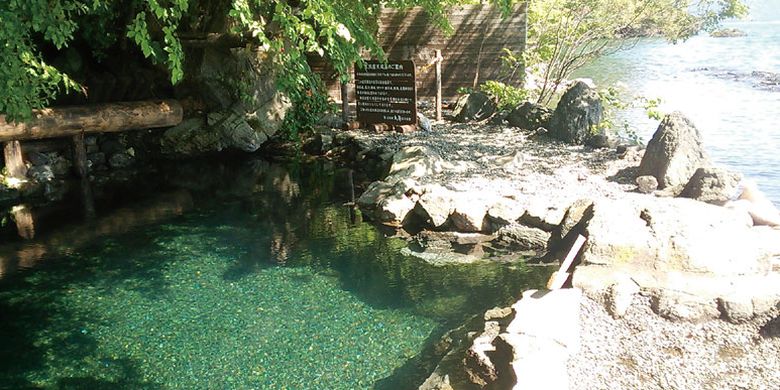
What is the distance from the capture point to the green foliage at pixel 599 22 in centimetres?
1317

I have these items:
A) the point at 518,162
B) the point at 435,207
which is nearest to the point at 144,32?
the point at 435,207

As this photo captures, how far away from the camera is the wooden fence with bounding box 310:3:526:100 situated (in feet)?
49.4

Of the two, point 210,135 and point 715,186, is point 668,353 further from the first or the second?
point 210,135

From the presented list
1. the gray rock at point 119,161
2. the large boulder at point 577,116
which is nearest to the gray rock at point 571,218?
the large boulder at point 577,116

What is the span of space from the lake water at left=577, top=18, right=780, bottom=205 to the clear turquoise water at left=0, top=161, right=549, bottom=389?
6.02m

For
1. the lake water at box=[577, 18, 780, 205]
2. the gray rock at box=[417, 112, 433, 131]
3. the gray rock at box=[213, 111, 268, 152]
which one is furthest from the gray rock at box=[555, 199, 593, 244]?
the gray rock at box=[213, 111, 268, 152]

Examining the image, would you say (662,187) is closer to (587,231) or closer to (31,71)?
(587,231)

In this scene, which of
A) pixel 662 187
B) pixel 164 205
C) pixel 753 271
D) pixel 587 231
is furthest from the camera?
pixel 164 205

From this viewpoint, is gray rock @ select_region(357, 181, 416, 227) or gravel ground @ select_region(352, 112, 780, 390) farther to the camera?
gray rock @ select_region(357, 181, 416, 227)

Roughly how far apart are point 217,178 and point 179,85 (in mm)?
2585

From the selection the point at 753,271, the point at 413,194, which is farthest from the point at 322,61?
the point at 753,271

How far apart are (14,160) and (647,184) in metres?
10.1

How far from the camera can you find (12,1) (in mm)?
6336

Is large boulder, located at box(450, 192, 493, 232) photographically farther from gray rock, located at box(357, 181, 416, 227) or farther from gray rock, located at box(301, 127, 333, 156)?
gray rock, located at box(301, 127, 333, 156)
